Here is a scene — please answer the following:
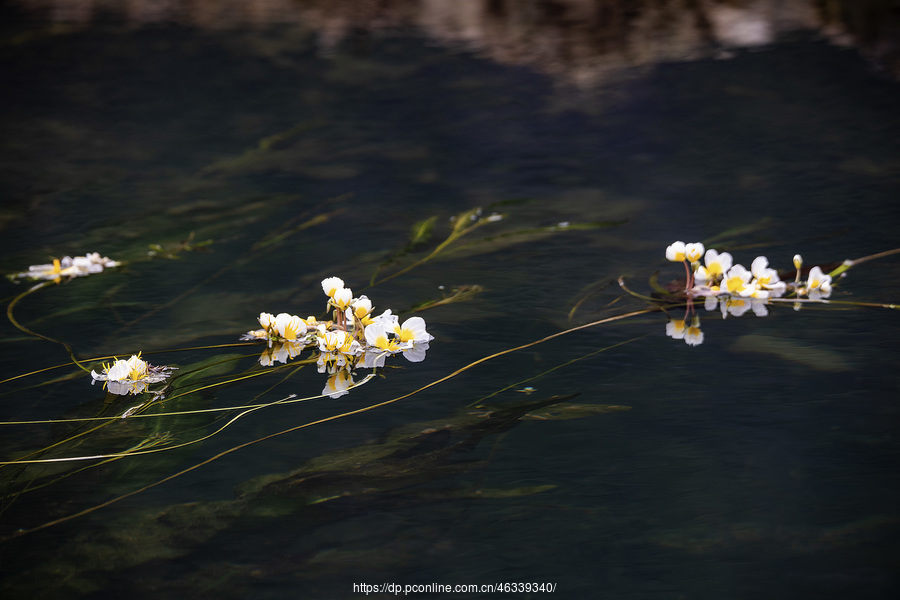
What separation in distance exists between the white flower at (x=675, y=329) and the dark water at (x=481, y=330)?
0.02 metres

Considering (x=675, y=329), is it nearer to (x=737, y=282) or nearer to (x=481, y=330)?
(x=737, y=282)

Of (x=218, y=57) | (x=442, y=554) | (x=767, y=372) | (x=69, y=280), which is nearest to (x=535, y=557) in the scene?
(x=442, y=554)

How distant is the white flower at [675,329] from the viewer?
1160 mm

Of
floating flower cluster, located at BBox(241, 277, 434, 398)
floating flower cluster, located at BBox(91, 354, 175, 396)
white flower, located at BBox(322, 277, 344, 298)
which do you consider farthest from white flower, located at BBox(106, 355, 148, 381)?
white flower, located at BBox(322, 277, 344, 298)

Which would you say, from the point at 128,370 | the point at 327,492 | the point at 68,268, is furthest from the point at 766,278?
the point at 68,268

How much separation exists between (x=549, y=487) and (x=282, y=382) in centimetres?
43

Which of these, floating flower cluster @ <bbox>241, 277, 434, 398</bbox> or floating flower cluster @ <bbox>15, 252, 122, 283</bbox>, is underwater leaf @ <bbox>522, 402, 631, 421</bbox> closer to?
floating flower cluster @ <bbox>241, 277, 434, 398</bbox>

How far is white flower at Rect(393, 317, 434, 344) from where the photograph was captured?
1130mm

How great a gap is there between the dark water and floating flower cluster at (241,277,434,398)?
0.13 feet

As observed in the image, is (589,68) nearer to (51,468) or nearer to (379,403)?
(379,403)

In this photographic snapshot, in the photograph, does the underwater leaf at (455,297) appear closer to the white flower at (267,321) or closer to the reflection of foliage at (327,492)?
the white flower at (267,321)

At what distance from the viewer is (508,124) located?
237 centimetres

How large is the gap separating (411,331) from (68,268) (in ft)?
2.78

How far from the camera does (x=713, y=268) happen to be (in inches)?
Result: 51.4
